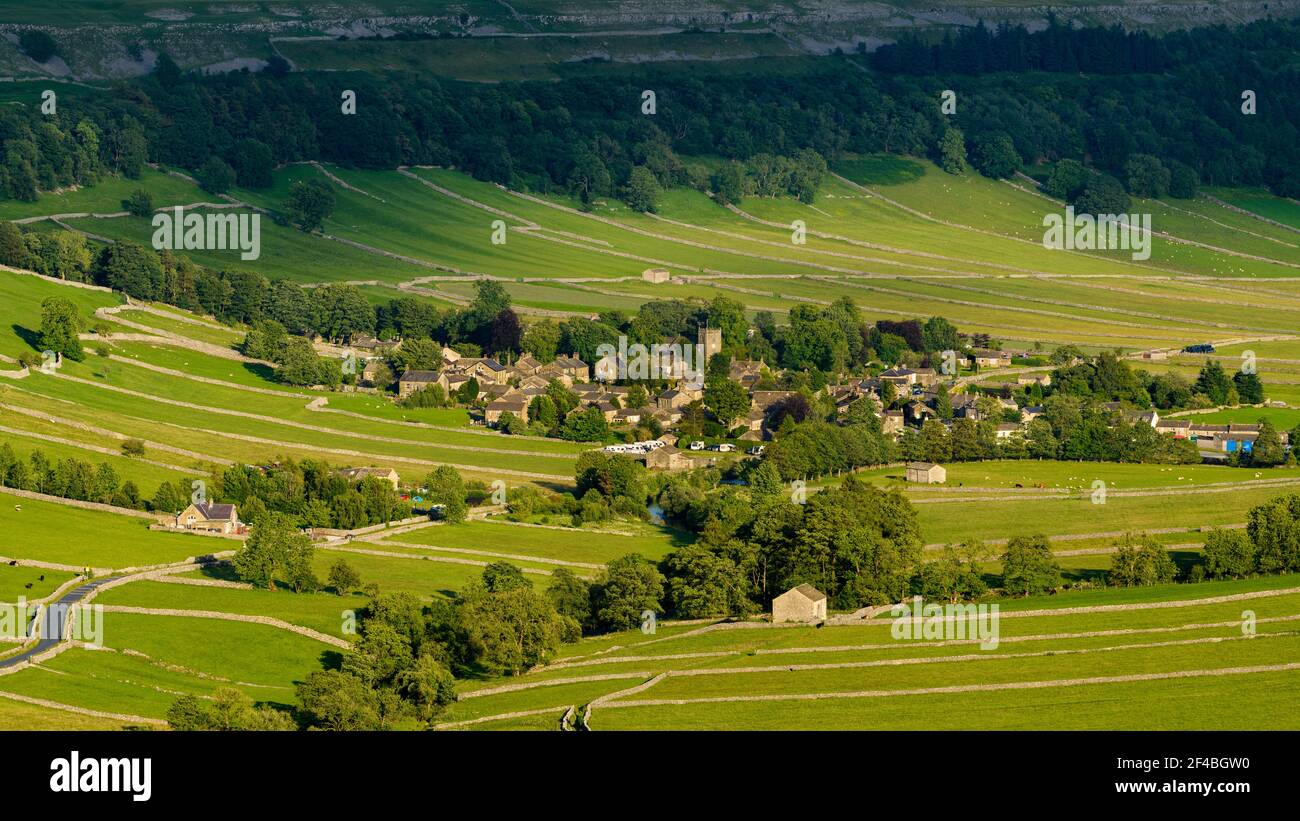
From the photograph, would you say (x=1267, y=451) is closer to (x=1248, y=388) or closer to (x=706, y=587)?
(x=1248, y=388)

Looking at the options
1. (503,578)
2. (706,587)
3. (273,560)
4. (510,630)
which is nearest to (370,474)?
(273,560)

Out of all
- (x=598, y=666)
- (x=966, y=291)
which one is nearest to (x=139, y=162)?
(x=966, y=291)

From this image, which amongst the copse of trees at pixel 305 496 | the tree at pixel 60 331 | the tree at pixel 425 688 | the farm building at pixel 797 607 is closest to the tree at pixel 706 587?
the farm building at pixel 797 607

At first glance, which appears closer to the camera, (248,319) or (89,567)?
(89,567)

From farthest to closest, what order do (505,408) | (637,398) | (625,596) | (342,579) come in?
(637,398)
(505,408)
(342,579)
(625,596)

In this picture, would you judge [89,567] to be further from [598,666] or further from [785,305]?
[785,305]

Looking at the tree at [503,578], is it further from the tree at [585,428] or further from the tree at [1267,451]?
the tree at [1267,451]

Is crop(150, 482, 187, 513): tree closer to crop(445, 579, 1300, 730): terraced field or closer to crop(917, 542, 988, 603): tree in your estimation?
crop(445, 579, 1300, 730): terraced field
